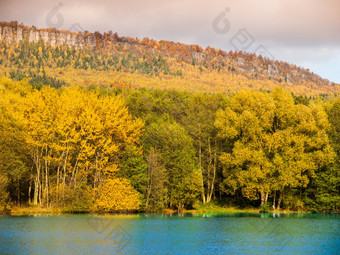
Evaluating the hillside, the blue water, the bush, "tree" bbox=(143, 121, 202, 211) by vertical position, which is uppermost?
the hillside

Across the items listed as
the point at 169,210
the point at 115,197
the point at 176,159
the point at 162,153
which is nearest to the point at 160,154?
Result: the point at 162,153

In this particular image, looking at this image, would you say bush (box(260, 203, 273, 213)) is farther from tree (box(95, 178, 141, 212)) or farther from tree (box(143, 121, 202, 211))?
tree (box(95, 178, 141, 212))

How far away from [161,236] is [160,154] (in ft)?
79.2

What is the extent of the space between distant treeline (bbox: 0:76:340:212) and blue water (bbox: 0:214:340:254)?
326 inches

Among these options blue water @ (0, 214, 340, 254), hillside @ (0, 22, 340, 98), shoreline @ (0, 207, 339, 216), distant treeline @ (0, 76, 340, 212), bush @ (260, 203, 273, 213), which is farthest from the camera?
hillside @ (0, 22, 340, 98)

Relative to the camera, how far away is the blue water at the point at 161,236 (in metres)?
29.5

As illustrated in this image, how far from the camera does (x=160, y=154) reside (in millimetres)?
58781

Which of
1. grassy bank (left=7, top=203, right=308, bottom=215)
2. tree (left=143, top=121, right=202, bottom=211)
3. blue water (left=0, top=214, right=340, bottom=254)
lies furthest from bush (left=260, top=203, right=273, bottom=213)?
blue water (left=0, top=214, right=340, bottom=254)

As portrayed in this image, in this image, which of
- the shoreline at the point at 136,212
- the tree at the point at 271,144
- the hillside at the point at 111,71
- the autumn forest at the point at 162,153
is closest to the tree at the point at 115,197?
the autumn forest at the point at 162,153

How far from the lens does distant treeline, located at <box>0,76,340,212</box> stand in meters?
52.6

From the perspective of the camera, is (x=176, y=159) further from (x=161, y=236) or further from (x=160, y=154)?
(x=161, y=236)

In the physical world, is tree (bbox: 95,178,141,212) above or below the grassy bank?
above

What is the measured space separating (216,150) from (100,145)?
20715 mm

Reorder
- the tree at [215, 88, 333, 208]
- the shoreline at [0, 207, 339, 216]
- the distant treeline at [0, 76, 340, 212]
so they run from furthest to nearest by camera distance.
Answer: the tree at [215, 88, 333, 208], the distant treeline at [0, 76, 340, 212], the shoreline at [0, 207, 339, 216]
